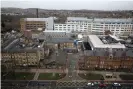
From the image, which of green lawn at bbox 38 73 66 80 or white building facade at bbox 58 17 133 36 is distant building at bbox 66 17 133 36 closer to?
white building facade at bbox 58 17 133 36

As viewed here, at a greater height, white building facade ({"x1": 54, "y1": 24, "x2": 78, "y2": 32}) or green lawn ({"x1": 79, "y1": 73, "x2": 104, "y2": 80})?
white building facade ({"x1": 54, "y1": 24, "x2": 78, "y2": 32})

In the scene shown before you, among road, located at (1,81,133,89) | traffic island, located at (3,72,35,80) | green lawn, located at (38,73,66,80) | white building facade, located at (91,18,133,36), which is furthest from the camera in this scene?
white building facade, located at (91,18,133,36)

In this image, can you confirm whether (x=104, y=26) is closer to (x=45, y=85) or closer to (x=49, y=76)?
(x=49, y=76)

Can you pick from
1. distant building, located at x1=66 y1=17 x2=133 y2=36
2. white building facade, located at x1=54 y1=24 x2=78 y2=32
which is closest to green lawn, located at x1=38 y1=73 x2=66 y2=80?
white building facade, located at x1=54 y1=24 x2=78 y2=32

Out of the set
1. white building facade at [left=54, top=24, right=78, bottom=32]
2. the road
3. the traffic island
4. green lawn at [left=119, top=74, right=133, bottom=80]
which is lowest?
the road

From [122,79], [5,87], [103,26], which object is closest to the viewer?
[5,87]

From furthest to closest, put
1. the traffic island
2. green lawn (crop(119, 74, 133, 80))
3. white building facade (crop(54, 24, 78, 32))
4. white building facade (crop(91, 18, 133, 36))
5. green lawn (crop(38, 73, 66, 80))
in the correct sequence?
white building facade (crop(54, 24, 78, 32)), white building facade (crop(91, 18, 133, 36)), green lawn (crop(119, 74, 133, 80)), green lawn (crop(38, 73, 66, 80)), the traffic island

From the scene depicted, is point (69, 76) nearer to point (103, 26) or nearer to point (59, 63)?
point (59, 63)

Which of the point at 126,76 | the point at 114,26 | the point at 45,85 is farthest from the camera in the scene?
the point at 114,26

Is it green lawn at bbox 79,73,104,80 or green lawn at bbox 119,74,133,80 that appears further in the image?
green lawn at bbox 119,74,133,80

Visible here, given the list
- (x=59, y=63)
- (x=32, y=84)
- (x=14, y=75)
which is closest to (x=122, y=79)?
(x=59, y=63)

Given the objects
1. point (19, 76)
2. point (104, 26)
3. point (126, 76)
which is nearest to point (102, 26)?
point (104, 26)
